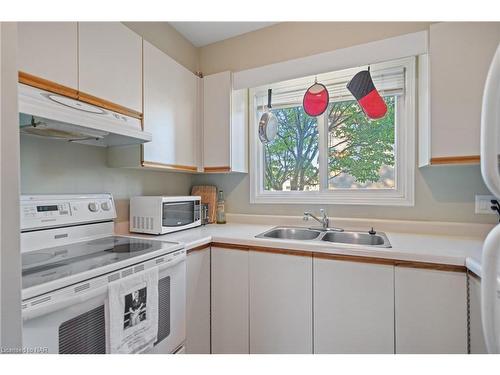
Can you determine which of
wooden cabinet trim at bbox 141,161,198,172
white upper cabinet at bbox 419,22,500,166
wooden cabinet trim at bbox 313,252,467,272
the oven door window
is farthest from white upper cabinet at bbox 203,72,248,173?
white upper cabinet at bbox 419,22,500,166

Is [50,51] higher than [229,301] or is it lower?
higher

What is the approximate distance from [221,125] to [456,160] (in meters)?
1.50

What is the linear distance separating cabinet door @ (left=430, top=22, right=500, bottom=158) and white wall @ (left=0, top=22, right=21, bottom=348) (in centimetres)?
167

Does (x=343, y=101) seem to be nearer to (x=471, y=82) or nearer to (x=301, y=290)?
(x=471, y=82)

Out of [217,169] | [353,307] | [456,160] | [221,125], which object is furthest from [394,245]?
[221,125]

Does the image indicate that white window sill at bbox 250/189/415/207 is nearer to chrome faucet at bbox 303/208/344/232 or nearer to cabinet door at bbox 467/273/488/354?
chrome faucet at bbox 303/208/344/232

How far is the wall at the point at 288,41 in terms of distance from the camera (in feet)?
5.46

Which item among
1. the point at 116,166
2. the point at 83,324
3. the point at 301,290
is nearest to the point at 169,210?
the point at 116,166

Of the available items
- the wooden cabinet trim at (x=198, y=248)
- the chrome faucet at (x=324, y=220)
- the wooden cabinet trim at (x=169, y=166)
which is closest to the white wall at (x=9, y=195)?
the wooden cabinet trim at (x=198, y=248)

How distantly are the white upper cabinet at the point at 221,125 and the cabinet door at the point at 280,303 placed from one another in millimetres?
823

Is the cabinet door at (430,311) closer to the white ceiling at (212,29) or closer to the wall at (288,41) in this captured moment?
the wall at (288,41)

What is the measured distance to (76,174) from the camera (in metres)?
1.39

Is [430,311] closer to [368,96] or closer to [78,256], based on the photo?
[368,96]

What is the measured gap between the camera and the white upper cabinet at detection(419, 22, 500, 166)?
1.23 meters
